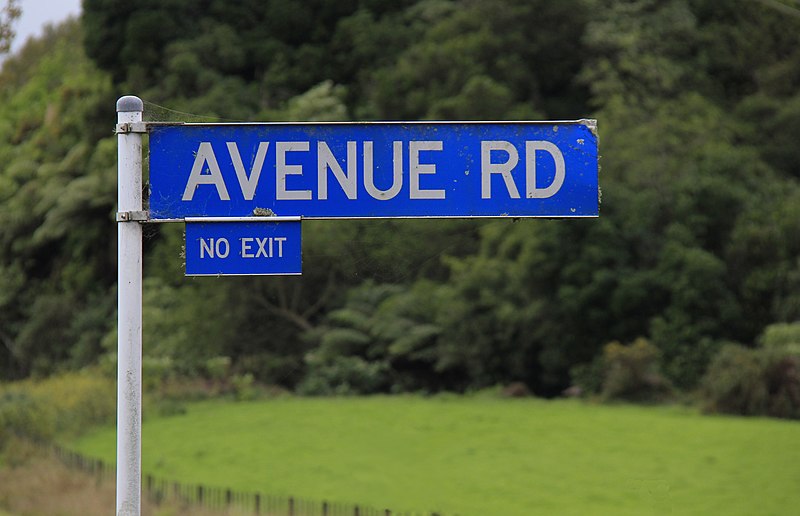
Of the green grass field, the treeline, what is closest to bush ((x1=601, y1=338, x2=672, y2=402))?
the treeline

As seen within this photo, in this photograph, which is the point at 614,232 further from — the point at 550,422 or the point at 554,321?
the point at 550,422

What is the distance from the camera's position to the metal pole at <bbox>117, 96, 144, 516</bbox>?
194 inches

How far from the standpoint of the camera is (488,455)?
748 inches

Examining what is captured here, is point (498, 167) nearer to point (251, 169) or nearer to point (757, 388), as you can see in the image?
point (251, 169)

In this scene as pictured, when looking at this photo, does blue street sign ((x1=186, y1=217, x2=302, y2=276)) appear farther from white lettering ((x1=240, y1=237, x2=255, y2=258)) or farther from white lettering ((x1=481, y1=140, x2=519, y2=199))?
white lettering ((x1=481, y1=140, x2=519, y2=199))

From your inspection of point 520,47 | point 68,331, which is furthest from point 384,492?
point 520,47

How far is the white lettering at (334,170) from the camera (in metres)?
5.06

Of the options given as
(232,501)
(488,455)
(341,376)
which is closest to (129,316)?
(232,501)

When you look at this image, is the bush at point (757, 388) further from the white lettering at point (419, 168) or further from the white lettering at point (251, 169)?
the white lettering at point (251, 169)

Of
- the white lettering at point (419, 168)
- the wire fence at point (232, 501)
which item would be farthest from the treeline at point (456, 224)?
the white lettering at point (419, 168)

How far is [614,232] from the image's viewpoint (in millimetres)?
23047

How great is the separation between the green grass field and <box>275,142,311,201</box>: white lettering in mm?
10248

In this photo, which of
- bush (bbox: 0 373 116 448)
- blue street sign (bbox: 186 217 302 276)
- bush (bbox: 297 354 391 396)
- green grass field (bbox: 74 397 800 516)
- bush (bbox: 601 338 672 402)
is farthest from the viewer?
bush (bbox: 297 354 391 396)

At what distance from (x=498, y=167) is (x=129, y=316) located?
5.55ft
